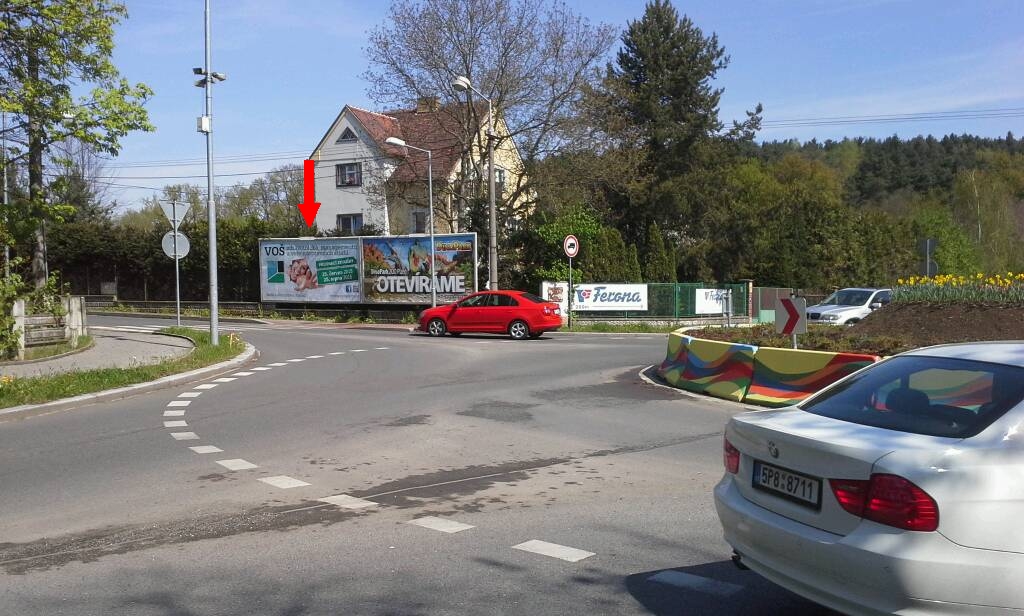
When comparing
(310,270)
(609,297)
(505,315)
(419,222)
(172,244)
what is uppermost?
(419,222)

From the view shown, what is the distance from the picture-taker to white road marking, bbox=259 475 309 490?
738cm

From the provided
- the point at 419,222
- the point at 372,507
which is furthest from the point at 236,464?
the point at 419,222

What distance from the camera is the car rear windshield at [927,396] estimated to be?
12.7 ft

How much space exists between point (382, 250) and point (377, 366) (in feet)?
58.9

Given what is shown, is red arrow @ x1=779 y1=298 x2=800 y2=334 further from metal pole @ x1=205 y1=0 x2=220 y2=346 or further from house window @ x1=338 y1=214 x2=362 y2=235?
house window @ x1=338 y1=214 x2=362 y2=235

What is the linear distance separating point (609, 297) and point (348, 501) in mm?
26790

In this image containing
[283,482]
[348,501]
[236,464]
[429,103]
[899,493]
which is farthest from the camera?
[429,103]

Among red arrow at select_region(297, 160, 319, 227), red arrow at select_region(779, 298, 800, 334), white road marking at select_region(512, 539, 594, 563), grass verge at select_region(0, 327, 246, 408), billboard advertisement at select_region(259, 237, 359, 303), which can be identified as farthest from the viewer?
red arrow at select_region(297, 160, 319, 227)

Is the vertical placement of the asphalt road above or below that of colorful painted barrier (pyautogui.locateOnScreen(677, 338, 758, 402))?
below

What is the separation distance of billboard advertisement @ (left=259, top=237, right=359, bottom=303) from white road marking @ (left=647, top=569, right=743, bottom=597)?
3145cm

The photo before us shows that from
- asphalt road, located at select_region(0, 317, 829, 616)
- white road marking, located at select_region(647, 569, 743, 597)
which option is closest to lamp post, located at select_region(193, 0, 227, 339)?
asphalt road, located at select_region(0, 317, 829, 616)

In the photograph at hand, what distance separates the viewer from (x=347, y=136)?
167 feet

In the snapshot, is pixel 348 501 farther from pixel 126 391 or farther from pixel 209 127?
pixel 209 127

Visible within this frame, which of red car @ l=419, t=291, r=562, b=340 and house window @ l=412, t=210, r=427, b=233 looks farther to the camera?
house window @ l=412, t=210, r=427, b=233
